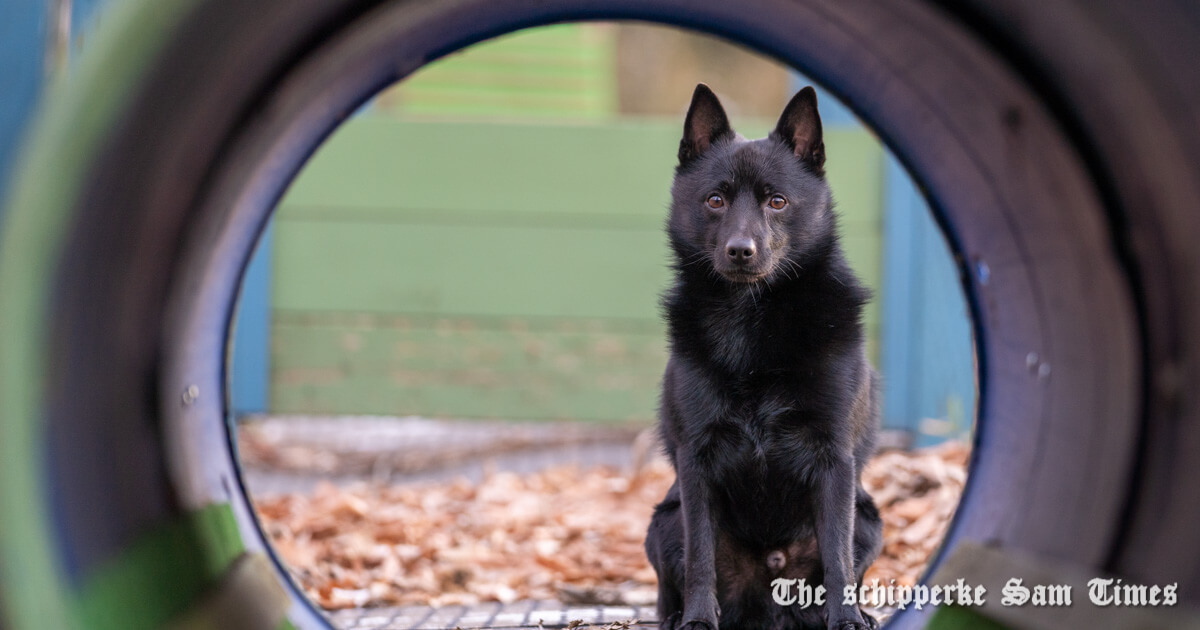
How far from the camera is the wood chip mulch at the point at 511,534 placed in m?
3.12

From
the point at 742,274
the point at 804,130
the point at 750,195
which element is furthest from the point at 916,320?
the point at 742,274

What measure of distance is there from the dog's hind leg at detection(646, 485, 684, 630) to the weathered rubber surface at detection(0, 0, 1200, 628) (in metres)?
0.54

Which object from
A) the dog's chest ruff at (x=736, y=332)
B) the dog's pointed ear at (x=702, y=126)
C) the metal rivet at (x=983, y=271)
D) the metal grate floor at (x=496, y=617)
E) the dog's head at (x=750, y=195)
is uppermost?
the dog's pointed ear at (x=702, y=126)

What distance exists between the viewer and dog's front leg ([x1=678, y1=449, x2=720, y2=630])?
203cm

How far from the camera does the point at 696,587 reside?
2053mm

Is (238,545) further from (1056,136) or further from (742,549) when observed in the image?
(1056,136)

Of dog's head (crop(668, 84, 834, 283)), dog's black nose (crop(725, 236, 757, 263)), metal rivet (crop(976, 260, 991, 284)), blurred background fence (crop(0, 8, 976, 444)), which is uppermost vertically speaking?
blurred background fence (crop(0, 8, 976, 444))

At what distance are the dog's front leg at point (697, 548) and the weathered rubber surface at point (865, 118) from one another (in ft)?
1.43

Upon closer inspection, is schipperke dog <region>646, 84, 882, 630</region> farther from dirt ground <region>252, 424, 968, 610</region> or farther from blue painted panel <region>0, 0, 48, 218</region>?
blue painted panel <region>0, 0, 48, 218</region>

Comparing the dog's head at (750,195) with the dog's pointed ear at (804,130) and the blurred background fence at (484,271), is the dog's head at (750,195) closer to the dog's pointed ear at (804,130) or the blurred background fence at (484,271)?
the dog's pointed ear at (804,130)

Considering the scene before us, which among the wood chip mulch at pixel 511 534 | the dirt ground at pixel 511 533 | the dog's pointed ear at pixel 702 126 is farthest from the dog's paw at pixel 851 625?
the dog's pointed ear at pixel 702 126

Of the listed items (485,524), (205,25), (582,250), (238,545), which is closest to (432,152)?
(582,250)

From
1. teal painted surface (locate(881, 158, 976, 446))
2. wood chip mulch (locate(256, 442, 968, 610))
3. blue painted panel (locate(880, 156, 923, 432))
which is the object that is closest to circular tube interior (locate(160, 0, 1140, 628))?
wood chip mulch (locate(256, 442, 968, 610))

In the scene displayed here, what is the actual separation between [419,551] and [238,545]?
1.70 m
